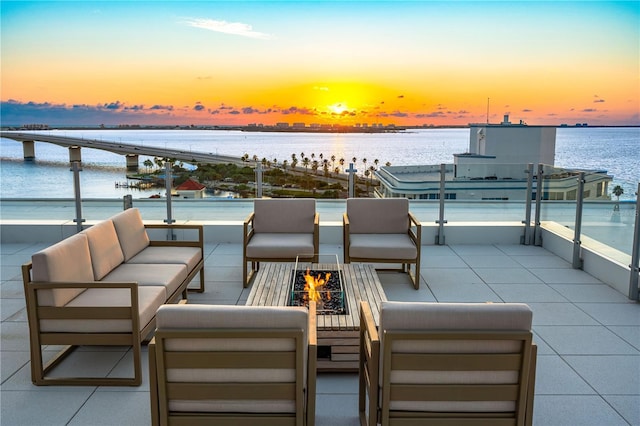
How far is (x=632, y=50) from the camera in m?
10.2

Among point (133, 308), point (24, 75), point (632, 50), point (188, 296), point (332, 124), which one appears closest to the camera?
point (133, 308)

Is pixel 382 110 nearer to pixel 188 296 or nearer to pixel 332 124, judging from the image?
pixel 332 124

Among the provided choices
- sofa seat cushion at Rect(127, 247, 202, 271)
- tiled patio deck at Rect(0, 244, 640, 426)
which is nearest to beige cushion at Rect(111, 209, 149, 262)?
sofa seat cushion at Rect(127, 247, 202, 271)

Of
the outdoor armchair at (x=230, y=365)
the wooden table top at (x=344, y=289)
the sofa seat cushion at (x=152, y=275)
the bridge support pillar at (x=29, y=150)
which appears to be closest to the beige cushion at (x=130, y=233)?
the sofa seat cushion at (x=152, y=275)

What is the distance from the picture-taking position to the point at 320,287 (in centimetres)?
410

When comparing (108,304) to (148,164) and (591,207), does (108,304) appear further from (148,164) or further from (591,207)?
(591,207)

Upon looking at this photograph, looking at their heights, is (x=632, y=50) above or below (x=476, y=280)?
above

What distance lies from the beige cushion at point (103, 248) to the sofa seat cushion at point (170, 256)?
9.1 inches

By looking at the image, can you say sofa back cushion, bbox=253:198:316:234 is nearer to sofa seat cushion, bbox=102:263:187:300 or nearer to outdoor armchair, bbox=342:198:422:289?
outdoor armchair, bbox=342:198:422:289

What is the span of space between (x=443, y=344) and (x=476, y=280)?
11.3 feet

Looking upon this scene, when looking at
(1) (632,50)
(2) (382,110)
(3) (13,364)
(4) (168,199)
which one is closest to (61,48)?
(4) (168,199)

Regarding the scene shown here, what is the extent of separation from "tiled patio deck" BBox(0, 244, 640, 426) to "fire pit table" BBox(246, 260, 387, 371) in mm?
156

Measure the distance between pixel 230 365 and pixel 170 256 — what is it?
8.66ft

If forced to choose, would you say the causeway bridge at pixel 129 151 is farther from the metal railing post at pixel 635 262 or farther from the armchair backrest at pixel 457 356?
the armchair backrest at pixel 457 356
